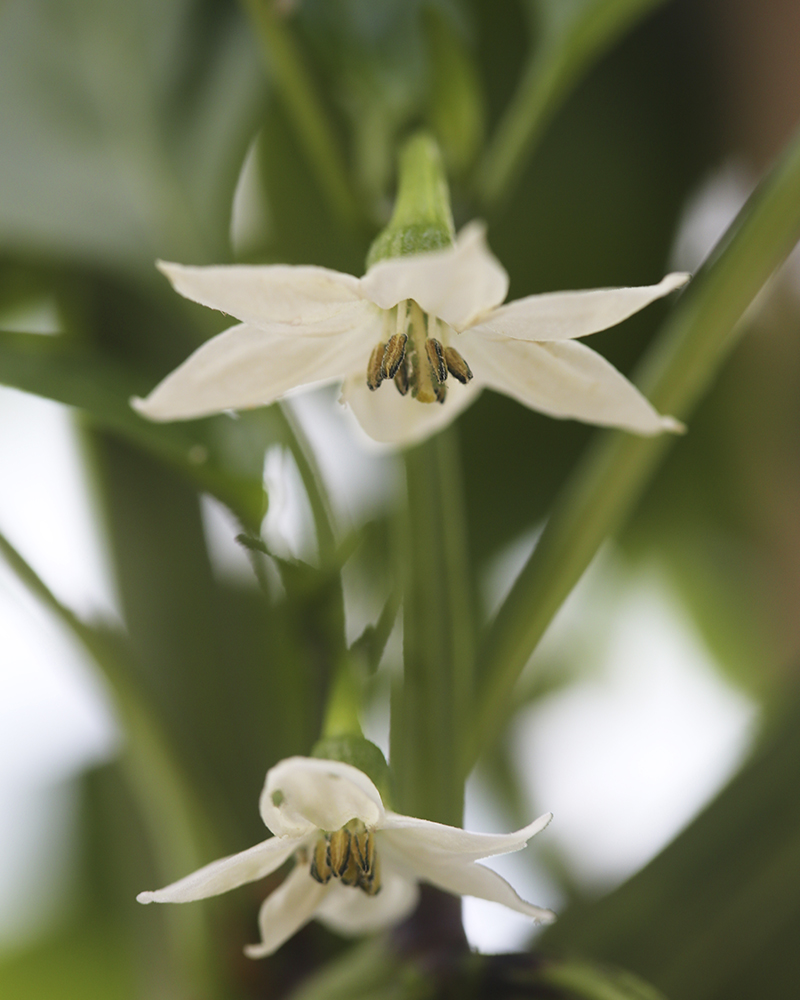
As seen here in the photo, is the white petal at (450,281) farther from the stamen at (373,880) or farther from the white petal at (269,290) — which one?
the stamen at (373,880)

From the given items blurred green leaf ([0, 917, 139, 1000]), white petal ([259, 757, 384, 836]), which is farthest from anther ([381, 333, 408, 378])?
blurred green leaf ([0, 917, 139, 1000])

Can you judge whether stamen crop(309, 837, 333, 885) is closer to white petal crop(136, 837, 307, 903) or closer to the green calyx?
white petal crop(136, 837, 307, 903)

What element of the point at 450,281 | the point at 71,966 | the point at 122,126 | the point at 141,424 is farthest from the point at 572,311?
the point at 71,966

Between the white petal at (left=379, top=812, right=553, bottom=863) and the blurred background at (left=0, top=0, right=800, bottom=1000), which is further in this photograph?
the blurred background at (left=0, top=0, right=800, bottom=1000)

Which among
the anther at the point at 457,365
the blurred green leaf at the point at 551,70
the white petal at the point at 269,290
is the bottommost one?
the anther at the point at 457,365

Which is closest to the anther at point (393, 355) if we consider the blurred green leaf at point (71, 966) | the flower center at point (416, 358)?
the flower center at point (416, 358)

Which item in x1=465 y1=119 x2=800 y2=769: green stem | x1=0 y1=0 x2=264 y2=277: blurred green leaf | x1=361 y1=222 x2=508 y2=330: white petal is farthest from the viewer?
x1=0 y1=0 x2=264 y2=277: blurred green leaf
